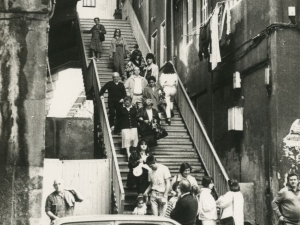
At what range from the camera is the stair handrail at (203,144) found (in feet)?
55.3

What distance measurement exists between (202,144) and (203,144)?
10 centimetres

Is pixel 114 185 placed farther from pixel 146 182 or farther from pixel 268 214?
pixel 268 214

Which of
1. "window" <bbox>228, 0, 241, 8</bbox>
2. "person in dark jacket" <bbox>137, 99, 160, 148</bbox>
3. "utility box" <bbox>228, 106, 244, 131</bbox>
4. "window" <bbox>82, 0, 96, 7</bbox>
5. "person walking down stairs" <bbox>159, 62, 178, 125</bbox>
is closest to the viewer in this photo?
"person in dark jacket" <bbox>137, 99, 160, 148</bbox>

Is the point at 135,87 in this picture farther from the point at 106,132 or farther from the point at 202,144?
the point at 202,144

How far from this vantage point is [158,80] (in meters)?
21.6

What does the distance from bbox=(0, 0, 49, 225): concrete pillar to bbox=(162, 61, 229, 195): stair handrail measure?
5.93 m

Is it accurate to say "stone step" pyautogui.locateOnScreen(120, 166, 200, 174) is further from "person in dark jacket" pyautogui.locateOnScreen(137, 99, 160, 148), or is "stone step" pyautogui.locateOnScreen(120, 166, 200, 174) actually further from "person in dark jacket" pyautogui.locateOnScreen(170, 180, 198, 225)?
"person in dark jacket" pyautogui.locateOnScreen(170, 180, 198, 225)

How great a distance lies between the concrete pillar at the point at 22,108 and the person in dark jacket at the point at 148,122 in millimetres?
6159

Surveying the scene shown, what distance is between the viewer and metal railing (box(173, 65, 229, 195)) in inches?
665

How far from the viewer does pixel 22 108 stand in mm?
12211

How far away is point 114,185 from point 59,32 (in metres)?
17.8

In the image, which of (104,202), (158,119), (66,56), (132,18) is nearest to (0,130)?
(104,202)

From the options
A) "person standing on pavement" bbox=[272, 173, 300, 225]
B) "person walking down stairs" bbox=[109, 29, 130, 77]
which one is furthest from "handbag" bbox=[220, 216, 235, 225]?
"person walking down stairs" bbox=[109, 29, 130, 77]

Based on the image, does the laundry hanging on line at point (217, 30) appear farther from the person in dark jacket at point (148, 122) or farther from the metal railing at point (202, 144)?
the person in dark jacket at point (148, 122)
